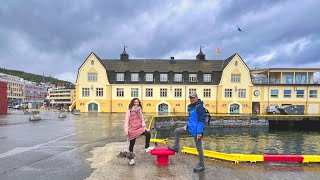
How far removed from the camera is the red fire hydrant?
25.6 feet

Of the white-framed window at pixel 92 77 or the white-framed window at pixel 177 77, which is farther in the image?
the white-framed window at pixel 177 77

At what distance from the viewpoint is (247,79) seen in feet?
187

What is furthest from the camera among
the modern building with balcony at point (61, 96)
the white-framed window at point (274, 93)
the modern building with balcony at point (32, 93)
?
the modern building with balcony at point (61, 96)

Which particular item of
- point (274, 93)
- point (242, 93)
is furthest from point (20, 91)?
point (274, 93)

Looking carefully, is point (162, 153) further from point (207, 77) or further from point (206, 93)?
point (207, 77)

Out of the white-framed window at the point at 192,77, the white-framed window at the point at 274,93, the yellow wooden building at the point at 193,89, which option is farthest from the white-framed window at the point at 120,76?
the white-framed window at the point at 274,93

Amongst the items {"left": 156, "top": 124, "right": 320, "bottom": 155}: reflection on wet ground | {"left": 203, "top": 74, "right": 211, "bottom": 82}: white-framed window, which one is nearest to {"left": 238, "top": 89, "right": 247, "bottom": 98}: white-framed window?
{"left": 203, "top": 74, "right": 211, "bottom": 82}: white-framed window

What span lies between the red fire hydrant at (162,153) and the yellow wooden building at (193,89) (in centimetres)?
4869

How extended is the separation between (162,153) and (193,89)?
5003 cm

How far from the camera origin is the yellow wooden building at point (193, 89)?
2228 inches

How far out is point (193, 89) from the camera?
57344 millimetres

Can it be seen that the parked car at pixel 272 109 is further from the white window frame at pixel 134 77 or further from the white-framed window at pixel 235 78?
the white window frame at pixel 134 77

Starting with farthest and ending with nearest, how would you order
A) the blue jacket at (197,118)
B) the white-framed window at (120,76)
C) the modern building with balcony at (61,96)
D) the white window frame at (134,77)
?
the modern building with balcony at (61,96), the white window frame at (134,77), the white-framed window at (120,76), the blue jacket at (197,118)

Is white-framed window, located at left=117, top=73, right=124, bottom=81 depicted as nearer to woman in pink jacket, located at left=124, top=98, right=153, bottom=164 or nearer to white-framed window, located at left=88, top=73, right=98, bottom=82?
white-framed window, located at left=88, top=73, right=98, bottom=82
